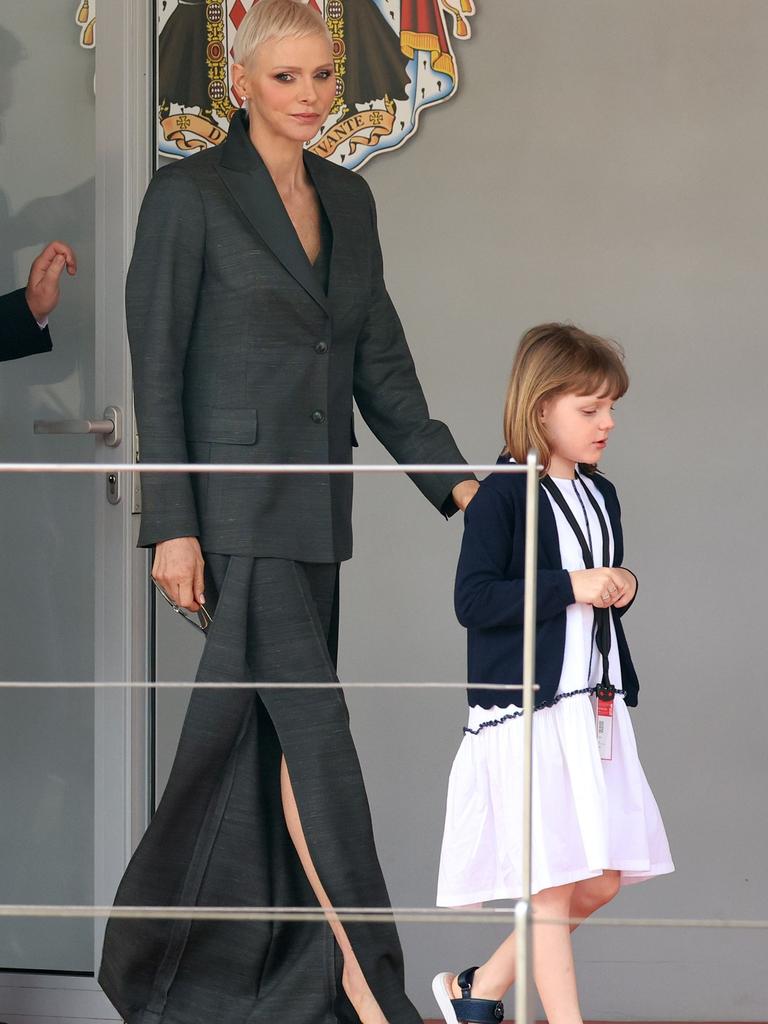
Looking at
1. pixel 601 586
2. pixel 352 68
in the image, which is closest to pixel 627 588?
pixel 601 586

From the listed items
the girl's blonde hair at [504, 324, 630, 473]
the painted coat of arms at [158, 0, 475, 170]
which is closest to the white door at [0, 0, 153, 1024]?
the painted coat of arms at [158, 0, 475, 170]

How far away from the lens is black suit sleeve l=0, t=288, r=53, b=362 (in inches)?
90.5

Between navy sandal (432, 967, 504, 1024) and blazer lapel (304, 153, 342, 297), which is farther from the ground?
blazer lapel (304, 153, 342, 297)

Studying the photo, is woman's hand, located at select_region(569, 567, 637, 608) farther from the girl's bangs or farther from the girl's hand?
the girl's bangs

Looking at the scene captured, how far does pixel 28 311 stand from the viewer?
7.57ft

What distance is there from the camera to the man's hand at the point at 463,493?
2.07m

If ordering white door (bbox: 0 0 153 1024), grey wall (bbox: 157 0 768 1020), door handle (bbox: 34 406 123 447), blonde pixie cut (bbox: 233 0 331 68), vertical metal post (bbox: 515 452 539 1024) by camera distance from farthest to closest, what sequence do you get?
1. grey wall (bbox: 157 0 768 1020)
2. white door (bbox: 0 0 153 1024)
3. door handle (bbox: 34 406 123 447)
4. blonde pixie cut (bbox: 233 0 331 68)
5. vertical metal post (bbox: 515 452 539 1024)

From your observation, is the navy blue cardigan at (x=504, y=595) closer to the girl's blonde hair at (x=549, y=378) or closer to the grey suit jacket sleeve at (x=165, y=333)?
the girl's blonde hair at (x=549, y=378)

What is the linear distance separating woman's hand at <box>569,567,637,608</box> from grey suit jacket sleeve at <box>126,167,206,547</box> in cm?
51

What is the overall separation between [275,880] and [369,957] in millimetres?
178

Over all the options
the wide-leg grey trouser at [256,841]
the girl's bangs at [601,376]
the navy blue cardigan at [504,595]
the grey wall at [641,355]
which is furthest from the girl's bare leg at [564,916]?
the grey wall at [641,355]

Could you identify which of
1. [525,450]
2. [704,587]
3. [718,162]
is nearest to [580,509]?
[525,450]

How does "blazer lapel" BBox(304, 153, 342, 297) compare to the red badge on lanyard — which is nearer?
the red badge on lanyard

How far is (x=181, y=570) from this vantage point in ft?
6.40
